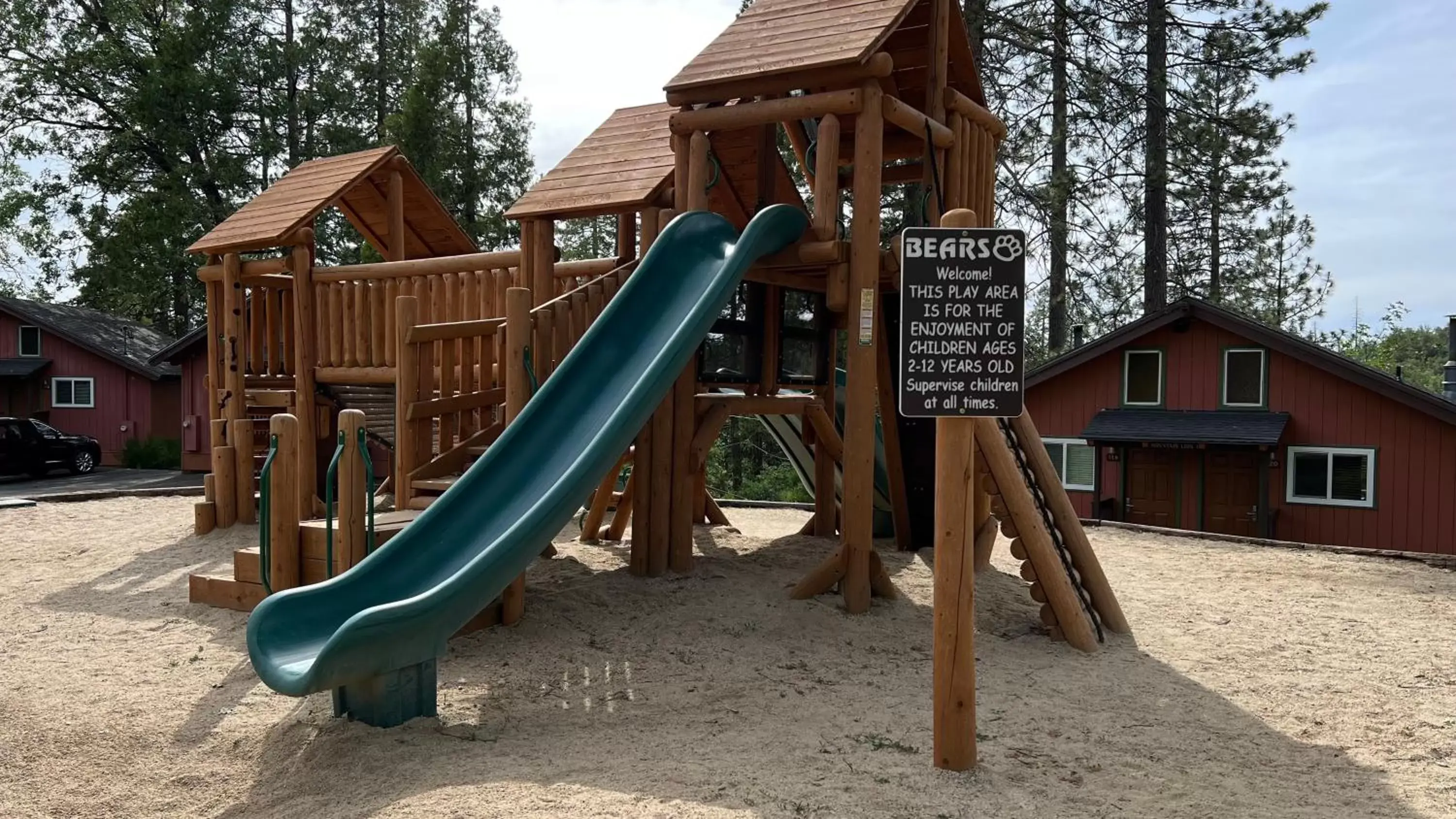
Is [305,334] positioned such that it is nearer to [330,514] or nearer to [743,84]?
[330,514]

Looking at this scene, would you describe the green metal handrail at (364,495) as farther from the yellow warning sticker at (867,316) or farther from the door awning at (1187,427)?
the door awning at (1187,427)

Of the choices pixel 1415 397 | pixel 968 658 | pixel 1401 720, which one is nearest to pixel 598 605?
pixel 968 658

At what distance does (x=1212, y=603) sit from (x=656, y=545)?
4646mm

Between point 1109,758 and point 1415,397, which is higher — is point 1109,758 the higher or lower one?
the lower one

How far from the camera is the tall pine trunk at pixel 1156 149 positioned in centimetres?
2070

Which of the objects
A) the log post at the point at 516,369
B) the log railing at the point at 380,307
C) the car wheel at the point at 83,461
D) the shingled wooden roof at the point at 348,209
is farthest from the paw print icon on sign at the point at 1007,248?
the car wheel at the point at 83,461

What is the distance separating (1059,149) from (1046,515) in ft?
53.1

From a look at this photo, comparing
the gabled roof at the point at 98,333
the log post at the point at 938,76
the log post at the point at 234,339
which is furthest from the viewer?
the gabled roof at the point at 98,333

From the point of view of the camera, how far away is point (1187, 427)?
18.2 meters

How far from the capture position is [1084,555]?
7660mm

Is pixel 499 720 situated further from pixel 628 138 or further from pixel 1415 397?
pixel 1415 397

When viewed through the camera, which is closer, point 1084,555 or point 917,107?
point 1084,555

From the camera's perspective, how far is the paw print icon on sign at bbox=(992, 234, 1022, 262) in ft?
14.5

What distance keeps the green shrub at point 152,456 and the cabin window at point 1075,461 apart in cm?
2292
